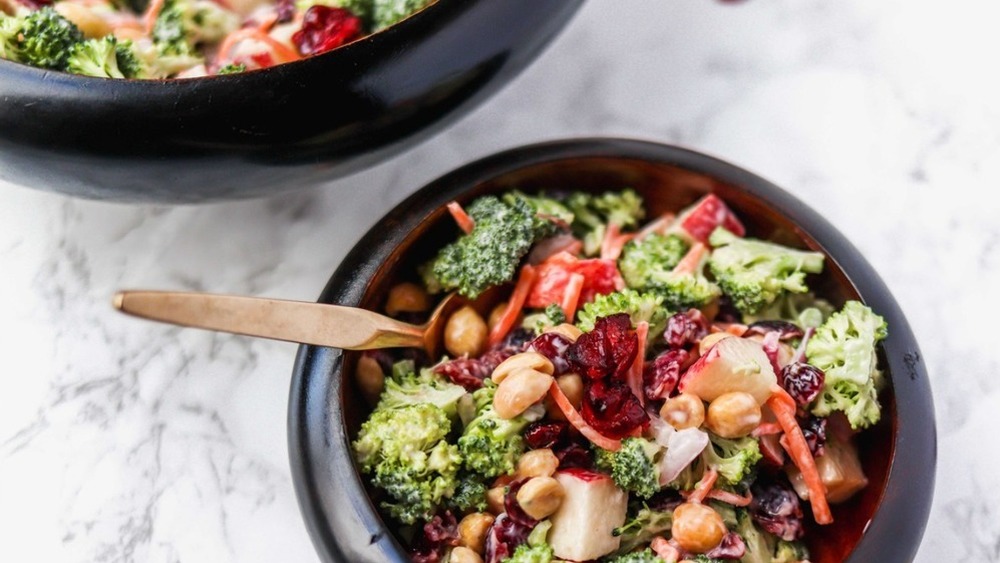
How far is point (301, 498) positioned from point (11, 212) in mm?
1317

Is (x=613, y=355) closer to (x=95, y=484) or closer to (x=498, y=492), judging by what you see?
(x=498, y=492)

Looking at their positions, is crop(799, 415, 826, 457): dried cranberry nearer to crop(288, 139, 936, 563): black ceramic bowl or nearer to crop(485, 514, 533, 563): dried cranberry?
crop(288, 139, 936, 563): black ceramic bowl

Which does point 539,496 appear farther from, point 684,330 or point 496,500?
point 684,330

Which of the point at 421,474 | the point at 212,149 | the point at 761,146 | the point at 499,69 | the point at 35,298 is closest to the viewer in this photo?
the point at 421,474

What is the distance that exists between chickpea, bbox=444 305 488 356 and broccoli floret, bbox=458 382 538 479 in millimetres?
232

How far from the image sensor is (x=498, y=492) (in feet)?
5.94

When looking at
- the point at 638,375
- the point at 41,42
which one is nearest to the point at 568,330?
the point at 638,375

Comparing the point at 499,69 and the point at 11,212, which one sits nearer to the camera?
the point at 499,69

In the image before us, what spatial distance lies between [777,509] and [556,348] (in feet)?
1.77

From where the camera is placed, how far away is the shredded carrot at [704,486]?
1.78 metres

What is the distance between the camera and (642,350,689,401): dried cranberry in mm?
1845

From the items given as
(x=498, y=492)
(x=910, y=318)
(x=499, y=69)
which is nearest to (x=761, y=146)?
(x=910, y=318)

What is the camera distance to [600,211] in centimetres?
224

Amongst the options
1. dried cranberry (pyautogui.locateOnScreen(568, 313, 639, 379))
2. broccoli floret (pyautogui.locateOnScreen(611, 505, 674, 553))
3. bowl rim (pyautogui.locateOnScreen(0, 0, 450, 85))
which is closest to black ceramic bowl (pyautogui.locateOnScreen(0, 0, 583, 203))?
bowl rim (pyautogui.locateOnScreen(0, 0, 450, 85))
